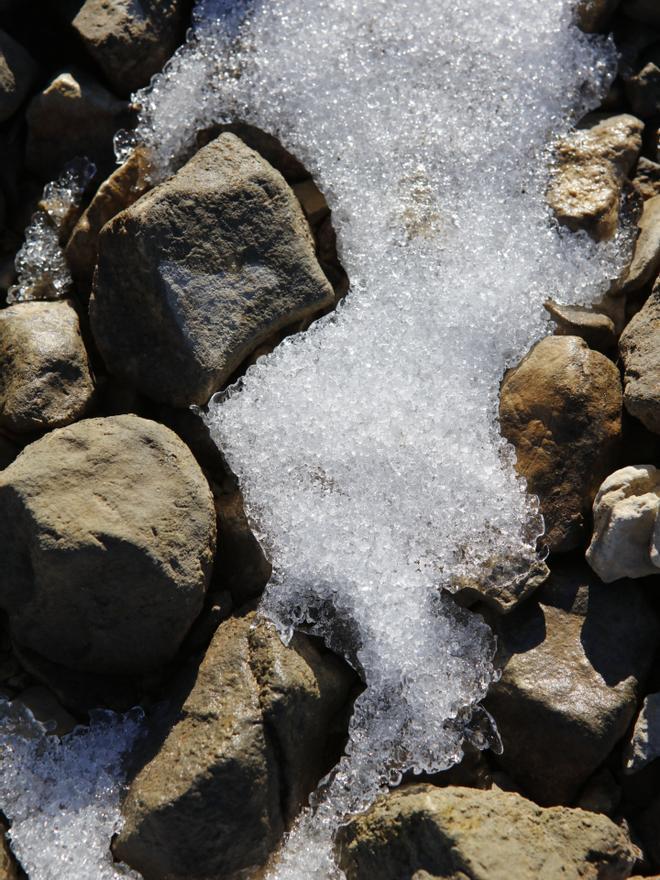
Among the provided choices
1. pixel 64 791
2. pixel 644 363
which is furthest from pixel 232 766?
pixel 644 363

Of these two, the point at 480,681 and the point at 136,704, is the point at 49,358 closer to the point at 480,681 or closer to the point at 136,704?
Answer: the point at 136,704

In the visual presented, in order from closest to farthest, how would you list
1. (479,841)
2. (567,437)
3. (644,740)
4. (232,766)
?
1. (479,841)
2. (232,766)
3. (644,740)
4. (567,437)

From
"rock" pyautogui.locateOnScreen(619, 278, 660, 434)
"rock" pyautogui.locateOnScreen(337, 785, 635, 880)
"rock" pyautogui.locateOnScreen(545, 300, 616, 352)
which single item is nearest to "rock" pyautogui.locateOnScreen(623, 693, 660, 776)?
"rock" pyautogui.locateOnScreen(337, 785, 635, 880)

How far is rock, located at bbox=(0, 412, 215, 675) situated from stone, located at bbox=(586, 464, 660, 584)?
42.0 inches

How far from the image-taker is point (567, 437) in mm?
2477

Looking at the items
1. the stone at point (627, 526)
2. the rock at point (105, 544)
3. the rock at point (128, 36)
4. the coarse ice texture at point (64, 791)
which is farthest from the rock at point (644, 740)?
the rock at point (128, 36)

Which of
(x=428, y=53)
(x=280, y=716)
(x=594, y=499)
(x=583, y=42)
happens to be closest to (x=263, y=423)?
(x=280, y=716)

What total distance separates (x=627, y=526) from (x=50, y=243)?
1.95 metres

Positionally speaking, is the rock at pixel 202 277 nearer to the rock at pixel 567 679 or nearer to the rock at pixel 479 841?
the rock at pixel 567 679

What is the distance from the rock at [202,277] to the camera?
97.7 inches

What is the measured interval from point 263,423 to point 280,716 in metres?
0.81

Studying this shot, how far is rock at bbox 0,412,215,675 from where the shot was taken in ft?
7.38

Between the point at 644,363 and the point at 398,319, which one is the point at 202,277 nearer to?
the point at 398,319

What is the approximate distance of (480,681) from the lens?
7.76 feet
